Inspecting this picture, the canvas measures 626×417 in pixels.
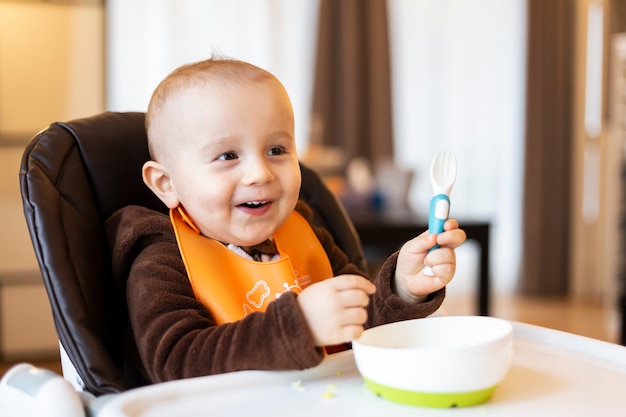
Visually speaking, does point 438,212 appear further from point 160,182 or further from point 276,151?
point 160,182

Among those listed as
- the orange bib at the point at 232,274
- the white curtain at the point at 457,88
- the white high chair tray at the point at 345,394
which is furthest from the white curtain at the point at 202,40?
the white high chair tray at the point at 345,394

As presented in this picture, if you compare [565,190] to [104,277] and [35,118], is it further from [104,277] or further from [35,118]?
A: [104,277]

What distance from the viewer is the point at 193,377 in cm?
88

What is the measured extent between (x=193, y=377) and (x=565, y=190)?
4310 mm

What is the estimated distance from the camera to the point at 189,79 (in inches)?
41.6

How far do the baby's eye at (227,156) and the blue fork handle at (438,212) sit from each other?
28 cm

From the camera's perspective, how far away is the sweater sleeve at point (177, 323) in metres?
0.83

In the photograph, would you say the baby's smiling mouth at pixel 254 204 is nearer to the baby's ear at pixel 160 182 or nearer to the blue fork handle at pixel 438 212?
the baby's ear at pixel 160 182

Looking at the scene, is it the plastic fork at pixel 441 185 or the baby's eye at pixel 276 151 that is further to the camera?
the baby's eye at pixel 276 151

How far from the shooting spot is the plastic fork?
88 centimetres

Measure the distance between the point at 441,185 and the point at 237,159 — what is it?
11.3 inches

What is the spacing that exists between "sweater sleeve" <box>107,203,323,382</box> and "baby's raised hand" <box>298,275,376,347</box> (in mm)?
13

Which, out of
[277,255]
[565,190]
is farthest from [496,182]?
[277,255]

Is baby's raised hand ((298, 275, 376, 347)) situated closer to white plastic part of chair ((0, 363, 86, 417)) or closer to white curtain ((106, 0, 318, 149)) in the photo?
white plastic part of chair ((0, 363, 86, 417))
